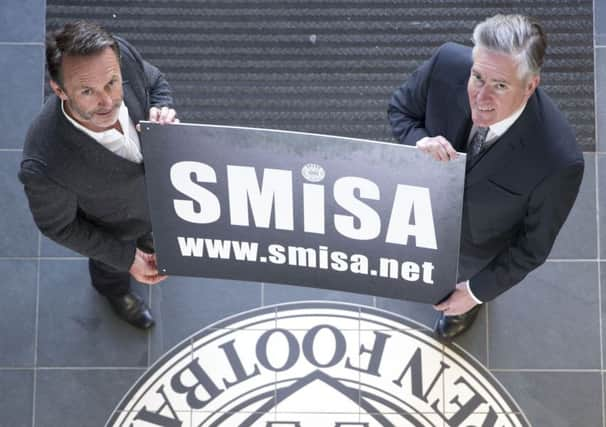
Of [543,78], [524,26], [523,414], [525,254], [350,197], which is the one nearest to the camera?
[524,26]

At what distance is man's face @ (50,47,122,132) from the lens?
2.44 meters

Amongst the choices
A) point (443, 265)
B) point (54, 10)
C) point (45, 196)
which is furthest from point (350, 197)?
point (54, 10)

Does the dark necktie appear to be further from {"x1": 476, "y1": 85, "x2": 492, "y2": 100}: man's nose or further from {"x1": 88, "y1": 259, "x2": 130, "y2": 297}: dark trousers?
{"x1": 88, "y1": 259, "x2": 130, "y2": 297}: dark trousers

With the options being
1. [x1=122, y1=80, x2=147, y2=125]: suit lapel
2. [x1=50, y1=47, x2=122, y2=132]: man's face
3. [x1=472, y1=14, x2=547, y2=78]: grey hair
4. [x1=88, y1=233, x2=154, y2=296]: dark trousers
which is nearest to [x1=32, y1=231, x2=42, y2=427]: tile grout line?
[x1=88, y1=233, x2=154, y2=296]: dark trousers

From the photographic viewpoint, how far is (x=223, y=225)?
8.74 ft

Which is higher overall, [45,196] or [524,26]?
[524,26]

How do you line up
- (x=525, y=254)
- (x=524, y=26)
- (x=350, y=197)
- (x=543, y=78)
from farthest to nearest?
1. (x=543, y=78)
2. (x=525, y=254)
3. (x=350, y=197)
4. (x=524, y=26)

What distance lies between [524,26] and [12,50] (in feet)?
8.51

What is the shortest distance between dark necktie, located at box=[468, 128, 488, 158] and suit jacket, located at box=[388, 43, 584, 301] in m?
0.04

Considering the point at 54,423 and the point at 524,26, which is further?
the point at 54,423

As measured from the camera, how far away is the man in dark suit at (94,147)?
2.45m

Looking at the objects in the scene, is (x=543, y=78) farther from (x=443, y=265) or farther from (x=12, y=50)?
(x=12, y=50)

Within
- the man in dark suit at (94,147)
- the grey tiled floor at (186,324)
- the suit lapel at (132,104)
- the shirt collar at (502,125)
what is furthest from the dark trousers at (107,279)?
the shirt collar at (502,125)

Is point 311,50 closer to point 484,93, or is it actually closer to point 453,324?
point 453,324
